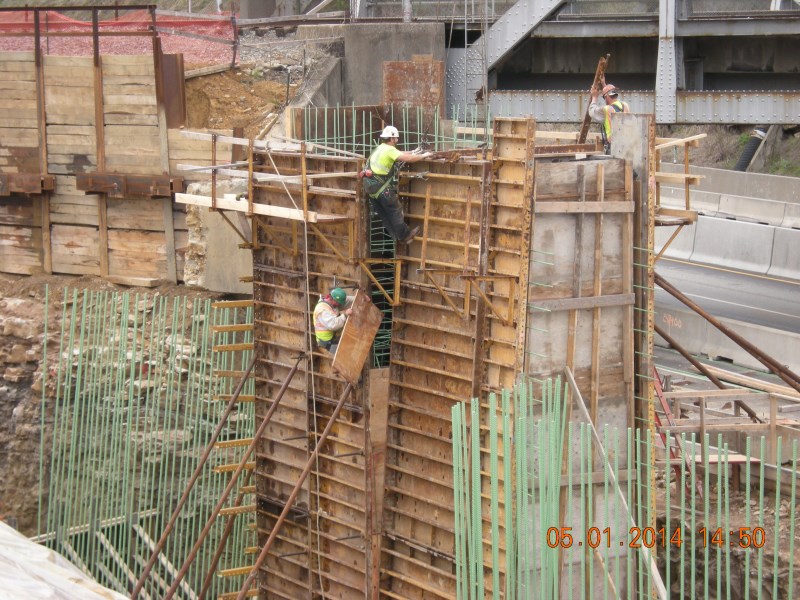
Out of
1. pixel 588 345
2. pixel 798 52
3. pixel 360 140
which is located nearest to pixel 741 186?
pixel 798 52

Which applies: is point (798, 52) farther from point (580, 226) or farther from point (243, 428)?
point (243, 428)

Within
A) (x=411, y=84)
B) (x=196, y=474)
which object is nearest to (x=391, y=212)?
(x=411, y=84)

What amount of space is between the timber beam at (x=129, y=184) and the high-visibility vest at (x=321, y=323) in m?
6.44

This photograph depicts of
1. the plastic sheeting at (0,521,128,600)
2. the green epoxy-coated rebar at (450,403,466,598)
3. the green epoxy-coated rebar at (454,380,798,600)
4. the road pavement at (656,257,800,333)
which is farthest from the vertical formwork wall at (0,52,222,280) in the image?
the road pavement at (656,257,800,333)

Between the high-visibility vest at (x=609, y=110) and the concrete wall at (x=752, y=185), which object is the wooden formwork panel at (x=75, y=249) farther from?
the concrete wall at (x=752, y=185)

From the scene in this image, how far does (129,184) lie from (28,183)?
2.03 metres

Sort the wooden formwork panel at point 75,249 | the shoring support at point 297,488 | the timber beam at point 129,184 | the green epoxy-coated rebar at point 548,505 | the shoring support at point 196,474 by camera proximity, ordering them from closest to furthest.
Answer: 1. the green epoxy-coated rebar at point 548,505
2. the shoring support at point 297,488
3. the shoring support at point 196,474
4. the timber beam at point 129,184
5. the wooden formwork panel at point 75,249

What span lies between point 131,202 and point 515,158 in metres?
9.96

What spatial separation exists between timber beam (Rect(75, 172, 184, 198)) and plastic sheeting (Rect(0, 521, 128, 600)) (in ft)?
30.1

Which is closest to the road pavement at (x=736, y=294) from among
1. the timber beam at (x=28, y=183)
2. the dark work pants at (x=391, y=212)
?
the dark work pants at (x=391, y=212)

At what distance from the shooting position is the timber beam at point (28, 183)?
21.1 m

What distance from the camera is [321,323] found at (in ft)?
48.3

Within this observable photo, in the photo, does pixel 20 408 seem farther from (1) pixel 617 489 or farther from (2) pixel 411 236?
(1) pixel 617 489

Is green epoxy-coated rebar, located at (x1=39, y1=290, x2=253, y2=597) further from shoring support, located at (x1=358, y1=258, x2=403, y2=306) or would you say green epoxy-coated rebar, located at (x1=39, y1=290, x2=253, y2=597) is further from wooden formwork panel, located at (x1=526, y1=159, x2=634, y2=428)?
wooden formwork panel, located at (x1=526, y1=159, x2=634, y2=428)
